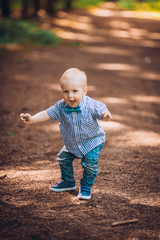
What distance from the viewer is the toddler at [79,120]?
261 cm

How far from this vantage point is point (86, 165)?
9.04 feet

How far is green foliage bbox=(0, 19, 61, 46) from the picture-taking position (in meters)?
11.1

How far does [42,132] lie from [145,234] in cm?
286

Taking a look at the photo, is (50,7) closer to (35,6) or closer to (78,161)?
(35,6)

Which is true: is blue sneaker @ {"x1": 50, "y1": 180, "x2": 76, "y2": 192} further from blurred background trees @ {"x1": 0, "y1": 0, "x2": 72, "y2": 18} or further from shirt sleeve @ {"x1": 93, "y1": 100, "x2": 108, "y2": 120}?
blurred background trees @ {"x1": 0, "y1": 0, "x2": 72, "y2": 18}

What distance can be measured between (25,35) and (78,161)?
9.03m

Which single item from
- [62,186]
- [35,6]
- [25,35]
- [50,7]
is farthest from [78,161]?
[50,7]

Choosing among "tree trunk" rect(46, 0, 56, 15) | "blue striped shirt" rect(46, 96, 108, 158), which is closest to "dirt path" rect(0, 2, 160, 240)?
"blue striped shirt" rect(46, 96, 108, 158)

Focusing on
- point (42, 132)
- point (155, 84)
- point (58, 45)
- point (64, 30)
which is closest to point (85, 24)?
point (64, 30)

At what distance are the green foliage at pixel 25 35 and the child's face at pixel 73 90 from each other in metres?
8.89

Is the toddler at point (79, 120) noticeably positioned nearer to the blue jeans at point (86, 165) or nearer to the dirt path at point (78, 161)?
the blue jeans at point (86, 165)

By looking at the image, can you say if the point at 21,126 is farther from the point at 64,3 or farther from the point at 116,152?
the point at 64,3

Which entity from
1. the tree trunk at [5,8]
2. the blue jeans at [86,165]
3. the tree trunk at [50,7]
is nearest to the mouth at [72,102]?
the blue jeans at [86,165]

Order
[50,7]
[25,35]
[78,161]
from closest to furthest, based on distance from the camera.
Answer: [78,161] → [25,35] → [50,7]
